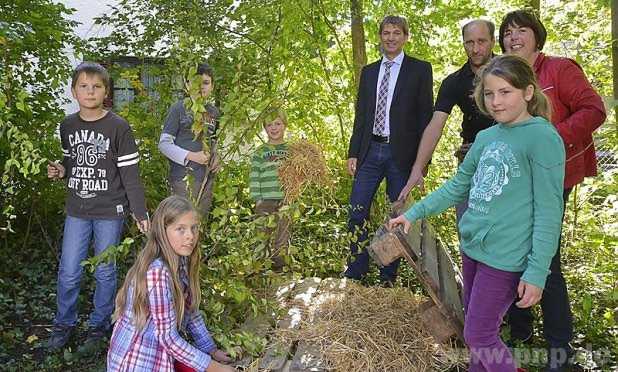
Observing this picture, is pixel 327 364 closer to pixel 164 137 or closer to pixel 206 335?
pixel 206 335

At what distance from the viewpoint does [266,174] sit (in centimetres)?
457

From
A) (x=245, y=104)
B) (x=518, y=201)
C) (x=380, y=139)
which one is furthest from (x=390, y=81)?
(x=518, y=201)

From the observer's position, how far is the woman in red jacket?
3176 millimetres

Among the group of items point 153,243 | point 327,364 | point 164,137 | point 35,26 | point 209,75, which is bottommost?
point 327,364

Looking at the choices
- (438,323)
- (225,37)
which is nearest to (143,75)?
(225,37)

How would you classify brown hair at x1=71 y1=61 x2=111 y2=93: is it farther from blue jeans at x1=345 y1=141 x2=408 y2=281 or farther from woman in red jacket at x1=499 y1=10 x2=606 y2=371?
woman in red jacket at x1=499 y1=10 x2=606 y2=371

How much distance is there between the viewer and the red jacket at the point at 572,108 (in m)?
3.14

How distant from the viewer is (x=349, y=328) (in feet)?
11.1

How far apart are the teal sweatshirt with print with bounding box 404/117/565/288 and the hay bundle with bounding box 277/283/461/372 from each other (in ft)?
2.34

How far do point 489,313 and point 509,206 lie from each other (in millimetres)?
487

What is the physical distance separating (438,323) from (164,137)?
2.42 metres

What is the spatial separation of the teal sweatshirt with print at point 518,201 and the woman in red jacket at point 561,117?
58 cm

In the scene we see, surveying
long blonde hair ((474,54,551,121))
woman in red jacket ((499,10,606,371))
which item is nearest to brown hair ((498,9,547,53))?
woman in red jacket ((499,10,606,371))

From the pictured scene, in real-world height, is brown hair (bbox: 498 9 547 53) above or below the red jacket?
above
